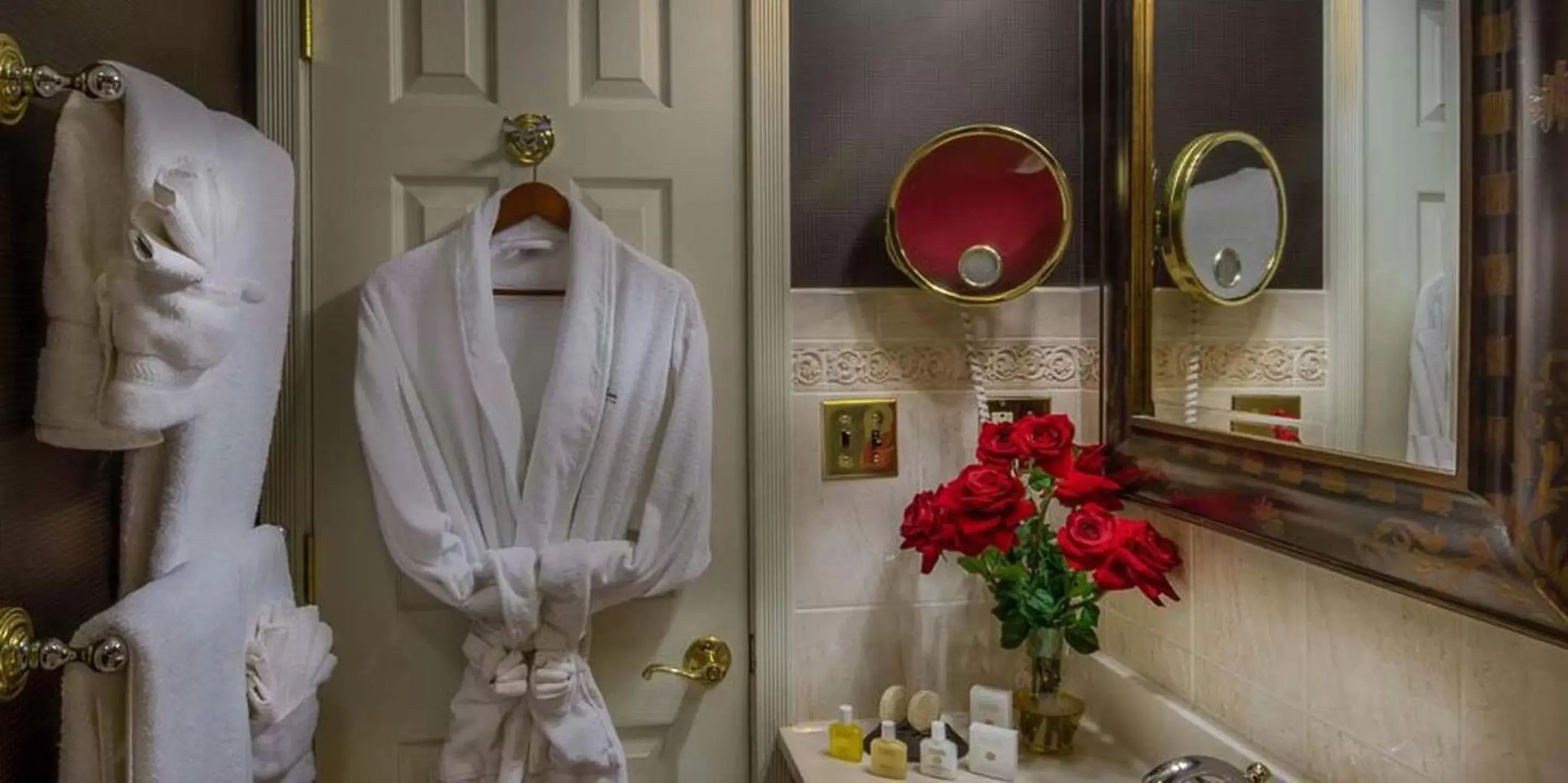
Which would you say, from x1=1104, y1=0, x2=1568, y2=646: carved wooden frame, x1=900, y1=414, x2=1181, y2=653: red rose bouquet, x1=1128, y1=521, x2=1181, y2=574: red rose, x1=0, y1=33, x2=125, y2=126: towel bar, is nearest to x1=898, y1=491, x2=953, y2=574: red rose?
x1=900, y1=414, x2=1181, y2=653: red rose bouquet

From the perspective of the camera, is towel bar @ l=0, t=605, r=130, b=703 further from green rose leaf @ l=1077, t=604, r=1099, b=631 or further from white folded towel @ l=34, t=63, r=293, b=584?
green rose leaf @ l=1077, t=604, r=1099, b=631

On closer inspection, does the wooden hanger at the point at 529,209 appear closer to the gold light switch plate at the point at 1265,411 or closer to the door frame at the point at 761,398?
the door frame at the point at 761,398

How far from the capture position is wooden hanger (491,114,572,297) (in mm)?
1631

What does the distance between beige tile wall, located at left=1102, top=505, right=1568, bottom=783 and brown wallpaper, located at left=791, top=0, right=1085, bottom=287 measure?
618 mm

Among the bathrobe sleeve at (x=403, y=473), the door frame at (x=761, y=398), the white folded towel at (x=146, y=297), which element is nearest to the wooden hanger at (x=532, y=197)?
the bathrobe sleeve at (x=403, y=473)

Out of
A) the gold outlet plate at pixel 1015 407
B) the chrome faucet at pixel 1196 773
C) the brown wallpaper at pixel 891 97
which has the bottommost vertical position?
the chrome faucet at pixel 1196 773

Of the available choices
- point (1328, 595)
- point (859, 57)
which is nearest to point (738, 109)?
point (859, 57)

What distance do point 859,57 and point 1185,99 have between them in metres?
0.54

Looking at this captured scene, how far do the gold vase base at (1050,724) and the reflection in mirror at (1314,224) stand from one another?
46 cm

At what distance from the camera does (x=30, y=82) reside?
89 cm

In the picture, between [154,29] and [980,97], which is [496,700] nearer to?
[154,29]

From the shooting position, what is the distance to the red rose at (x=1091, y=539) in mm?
1426

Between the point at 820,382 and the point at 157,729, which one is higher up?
the point at 820,382

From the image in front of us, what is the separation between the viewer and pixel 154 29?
1.27 meters
